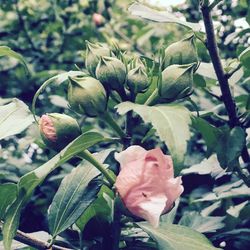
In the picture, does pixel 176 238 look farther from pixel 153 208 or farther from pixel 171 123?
pixel 171 123

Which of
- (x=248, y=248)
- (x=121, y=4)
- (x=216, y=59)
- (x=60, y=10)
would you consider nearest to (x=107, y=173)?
(x=216, y=59)

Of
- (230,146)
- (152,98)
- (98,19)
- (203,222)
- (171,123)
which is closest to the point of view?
(171,123)

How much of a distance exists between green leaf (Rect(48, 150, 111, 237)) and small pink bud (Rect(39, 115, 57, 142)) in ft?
0.28

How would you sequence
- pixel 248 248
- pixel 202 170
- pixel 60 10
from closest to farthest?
pixel 248 248, pixel 202 170, pixel 60 10

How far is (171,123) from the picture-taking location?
70cm

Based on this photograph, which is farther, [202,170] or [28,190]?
[202,170]

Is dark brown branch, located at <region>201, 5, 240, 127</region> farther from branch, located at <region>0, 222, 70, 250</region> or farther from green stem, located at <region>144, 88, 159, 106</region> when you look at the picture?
branch, located at <region>0, 222, 70, 250</region>

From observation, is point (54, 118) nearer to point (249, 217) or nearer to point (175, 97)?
point (175, 97)

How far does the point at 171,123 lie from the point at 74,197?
0.24 m

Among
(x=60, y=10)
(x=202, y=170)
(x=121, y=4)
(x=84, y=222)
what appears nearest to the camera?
(x=84, y=222)

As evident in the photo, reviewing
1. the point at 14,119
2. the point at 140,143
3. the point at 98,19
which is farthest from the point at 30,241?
the point at 98,19

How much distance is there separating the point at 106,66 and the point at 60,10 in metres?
1.91

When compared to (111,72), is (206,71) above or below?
below

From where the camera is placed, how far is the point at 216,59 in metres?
0.93
